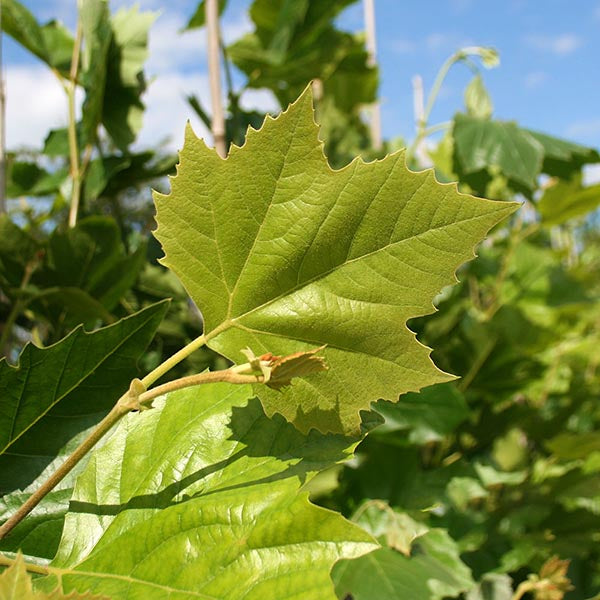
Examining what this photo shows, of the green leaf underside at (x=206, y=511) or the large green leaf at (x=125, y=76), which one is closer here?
the green leaf underside at (x=206, y=511)

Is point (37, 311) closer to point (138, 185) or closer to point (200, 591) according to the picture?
point (138, 185)

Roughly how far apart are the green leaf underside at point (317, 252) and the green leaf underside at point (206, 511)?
0.10 feet

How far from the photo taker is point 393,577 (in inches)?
28.5

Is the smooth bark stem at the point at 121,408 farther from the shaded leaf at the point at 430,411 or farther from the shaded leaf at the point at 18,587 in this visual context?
the shaded leaf at the point at 430,411

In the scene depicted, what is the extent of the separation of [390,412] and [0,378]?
60 centimetres

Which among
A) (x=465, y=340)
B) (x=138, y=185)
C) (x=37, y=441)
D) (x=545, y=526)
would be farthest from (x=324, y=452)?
(x=545, y=526)

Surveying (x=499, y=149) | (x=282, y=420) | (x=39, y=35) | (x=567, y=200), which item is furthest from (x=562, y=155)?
(x=282, y=420)

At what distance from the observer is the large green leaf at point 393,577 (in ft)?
2.31

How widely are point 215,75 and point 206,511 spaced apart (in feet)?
2.36

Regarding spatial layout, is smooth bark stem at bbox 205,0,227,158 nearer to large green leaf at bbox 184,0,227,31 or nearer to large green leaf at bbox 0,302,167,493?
large green leaf at bbox 184,0,227,31

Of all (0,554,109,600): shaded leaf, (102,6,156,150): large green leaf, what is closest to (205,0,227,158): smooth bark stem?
(102,6,156,150): large green leaf

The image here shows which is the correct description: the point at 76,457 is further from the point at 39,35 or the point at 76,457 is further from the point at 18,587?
the point at 39,35

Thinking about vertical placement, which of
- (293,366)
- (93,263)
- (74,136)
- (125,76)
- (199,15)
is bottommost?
(293,366)

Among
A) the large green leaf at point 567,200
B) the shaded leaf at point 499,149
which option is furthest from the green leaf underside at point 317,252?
the large green leaf at point 567,200
